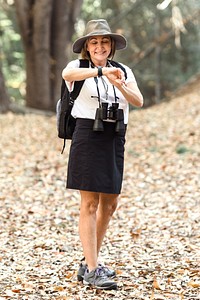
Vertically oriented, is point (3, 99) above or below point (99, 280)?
above

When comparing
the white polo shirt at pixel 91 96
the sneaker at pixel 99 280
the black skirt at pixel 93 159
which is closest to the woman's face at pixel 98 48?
the white polo shirt at pixel 91 96

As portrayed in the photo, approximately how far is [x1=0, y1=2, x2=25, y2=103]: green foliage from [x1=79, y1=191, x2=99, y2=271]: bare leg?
51.2ft

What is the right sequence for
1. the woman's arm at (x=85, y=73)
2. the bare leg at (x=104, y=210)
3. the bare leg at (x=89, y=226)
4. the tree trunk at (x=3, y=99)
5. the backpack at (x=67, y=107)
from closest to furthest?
the woman's arm at (x=85, y=73)
the backpack at (x=67, y=107)
the bare leg at (x=89, y=226)
the bare leg at (x=104, y=210)
the tree trunk at (x=3, y=99)

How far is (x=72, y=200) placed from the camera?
25.6 ft

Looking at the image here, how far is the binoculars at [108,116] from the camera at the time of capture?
4211 mm

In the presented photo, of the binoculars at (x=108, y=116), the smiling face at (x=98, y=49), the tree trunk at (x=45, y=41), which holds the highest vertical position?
the tree trunk at (x=45, y=41)

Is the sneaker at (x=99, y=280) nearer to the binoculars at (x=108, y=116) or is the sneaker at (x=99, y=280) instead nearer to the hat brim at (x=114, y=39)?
the binoculars at (x=108, y=116)

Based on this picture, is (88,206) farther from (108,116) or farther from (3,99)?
(3,99)

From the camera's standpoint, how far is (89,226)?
175 inches


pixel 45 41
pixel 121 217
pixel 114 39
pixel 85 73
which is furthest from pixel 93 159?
pixel 45 41

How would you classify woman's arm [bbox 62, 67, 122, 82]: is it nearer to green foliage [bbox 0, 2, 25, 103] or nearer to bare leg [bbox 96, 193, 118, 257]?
bare leg [bbox 96, 193, 118, 257]

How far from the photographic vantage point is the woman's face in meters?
4.32

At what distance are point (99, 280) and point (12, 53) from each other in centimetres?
1832

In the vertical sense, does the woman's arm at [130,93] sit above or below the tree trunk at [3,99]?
below
